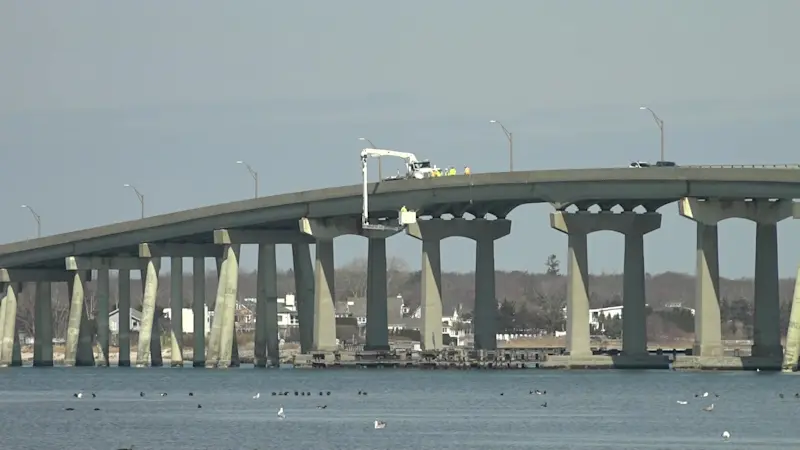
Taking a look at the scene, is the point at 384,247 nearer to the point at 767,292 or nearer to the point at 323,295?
the point at 323,295

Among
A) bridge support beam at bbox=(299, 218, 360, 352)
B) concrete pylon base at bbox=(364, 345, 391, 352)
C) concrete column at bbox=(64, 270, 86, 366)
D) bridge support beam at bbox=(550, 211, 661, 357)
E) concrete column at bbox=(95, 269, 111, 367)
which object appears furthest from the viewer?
concrete column at bbox=(95, 269, 111, 367)

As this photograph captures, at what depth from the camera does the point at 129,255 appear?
572ft

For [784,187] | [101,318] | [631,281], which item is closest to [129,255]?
[101,318]

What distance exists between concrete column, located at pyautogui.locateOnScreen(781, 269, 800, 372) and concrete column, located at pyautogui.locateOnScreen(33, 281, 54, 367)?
74.2 m

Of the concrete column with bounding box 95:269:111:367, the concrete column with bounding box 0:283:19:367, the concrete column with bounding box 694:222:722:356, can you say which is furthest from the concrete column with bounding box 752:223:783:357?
the concrete column with bounding box 0:283:19:367

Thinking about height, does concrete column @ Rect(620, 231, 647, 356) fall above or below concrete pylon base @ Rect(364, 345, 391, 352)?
above

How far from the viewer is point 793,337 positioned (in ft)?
408

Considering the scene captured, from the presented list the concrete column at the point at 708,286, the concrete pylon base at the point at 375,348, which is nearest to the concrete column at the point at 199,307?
the concrete pylon base at the point at 375,348

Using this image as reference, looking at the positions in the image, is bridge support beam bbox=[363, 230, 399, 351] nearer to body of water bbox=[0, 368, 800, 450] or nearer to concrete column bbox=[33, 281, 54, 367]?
body of water bbox=[0, 368, 800, 450]

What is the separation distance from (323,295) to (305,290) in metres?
12.4

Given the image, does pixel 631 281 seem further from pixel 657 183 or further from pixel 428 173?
pixel 428 173

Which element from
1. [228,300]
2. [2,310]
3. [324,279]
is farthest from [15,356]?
[324,279]

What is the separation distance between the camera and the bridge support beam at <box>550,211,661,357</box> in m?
138

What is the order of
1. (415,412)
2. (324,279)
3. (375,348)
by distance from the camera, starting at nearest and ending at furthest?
1. (415,412)
2. (324,279)
3. (375,348)
